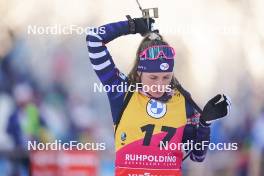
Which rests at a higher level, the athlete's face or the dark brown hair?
the dark brown hair

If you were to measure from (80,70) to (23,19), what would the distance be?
420mm

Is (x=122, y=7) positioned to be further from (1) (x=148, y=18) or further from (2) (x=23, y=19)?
(2) (x=23, y=19)

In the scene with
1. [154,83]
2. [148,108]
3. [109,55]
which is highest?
[109,55]

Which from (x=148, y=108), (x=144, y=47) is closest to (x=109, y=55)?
(x=144, y=47)

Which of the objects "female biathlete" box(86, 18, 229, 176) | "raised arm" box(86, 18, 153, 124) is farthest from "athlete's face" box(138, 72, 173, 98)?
"raised arm" box(86, 18, 153, 124)

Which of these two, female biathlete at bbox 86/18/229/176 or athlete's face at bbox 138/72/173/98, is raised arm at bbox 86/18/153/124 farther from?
athlete's face at bbox 138/72/173/98

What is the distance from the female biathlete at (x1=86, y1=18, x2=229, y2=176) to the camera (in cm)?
277

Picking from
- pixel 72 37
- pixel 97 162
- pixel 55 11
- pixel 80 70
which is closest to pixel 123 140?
pixel 97 162

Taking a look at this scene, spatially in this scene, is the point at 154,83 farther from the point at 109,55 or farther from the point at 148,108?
the point at 109,55

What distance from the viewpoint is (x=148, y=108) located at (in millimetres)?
2789

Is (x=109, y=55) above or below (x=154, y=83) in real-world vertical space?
above

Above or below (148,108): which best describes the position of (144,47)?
above

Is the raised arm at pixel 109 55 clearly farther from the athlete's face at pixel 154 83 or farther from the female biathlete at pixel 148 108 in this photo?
the athlete's face at pixel 154 83

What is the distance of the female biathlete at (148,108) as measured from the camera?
2773 mm
